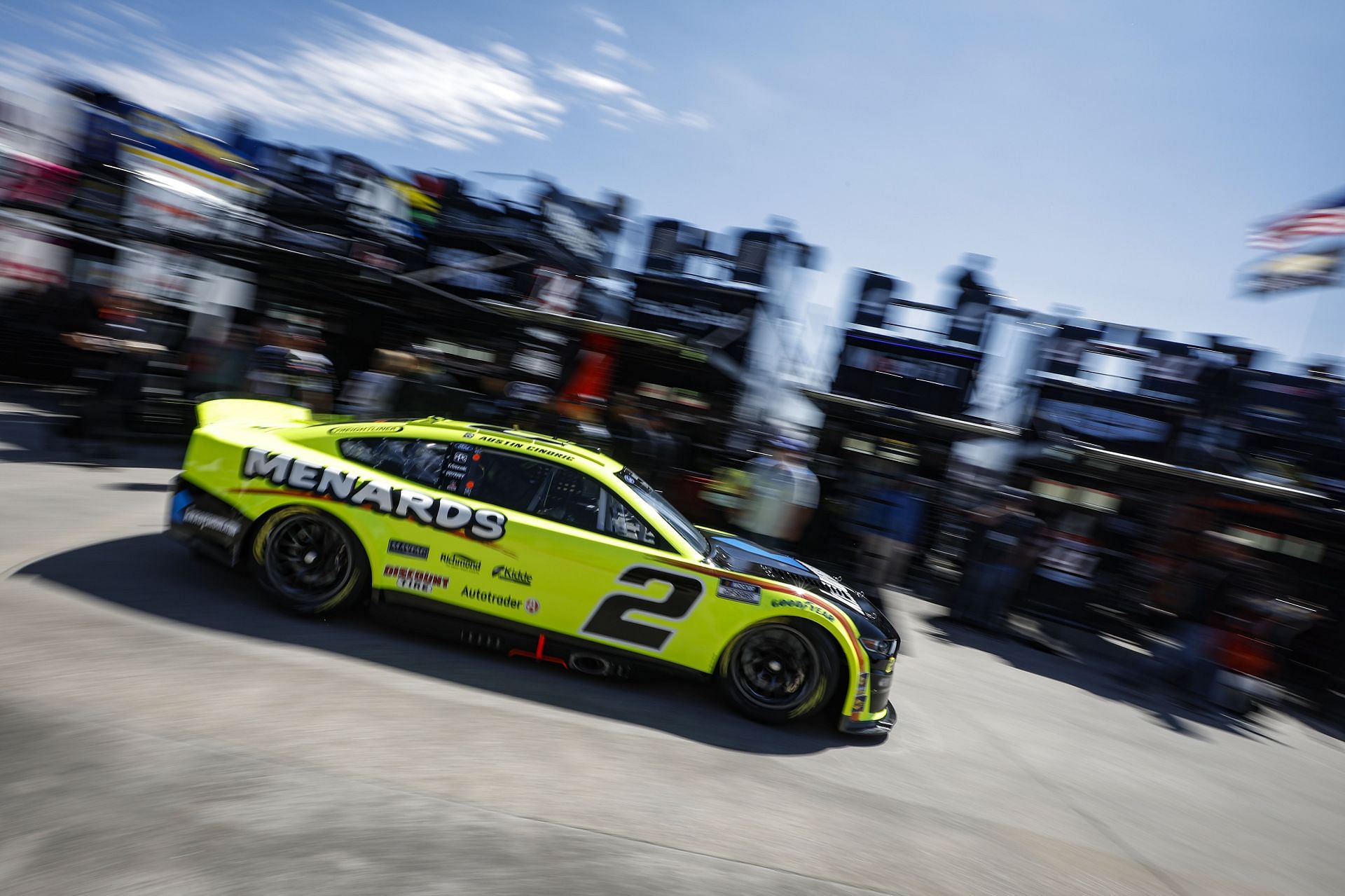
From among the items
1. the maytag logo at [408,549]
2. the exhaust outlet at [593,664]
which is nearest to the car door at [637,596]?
the exhaust outlet at [593,664]

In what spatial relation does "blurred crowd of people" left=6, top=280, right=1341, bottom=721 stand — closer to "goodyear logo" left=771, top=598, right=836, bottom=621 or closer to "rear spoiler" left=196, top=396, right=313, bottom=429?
"rear spoiler" left=196, top=396, right=313, bottom=429

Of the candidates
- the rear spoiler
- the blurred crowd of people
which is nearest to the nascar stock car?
the rear spoiler

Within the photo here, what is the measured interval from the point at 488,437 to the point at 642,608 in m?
1.47

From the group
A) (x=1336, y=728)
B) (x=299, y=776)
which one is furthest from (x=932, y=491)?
(x=299, y=776)

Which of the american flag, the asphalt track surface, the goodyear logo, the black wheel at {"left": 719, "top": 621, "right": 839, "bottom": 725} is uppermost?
the american flag

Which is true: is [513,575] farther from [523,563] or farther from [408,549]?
[408,549]

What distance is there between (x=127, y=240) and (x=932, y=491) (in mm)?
11666

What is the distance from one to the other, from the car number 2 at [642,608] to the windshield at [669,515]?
12.1 inches

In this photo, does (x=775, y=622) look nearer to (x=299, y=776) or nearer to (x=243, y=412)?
(x=299, y=776)

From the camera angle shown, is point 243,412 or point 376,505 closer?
point 376,505

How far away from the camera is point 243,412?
5.76 metres

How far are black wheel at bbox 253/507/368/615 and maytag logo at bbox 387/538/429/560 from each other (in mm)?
196

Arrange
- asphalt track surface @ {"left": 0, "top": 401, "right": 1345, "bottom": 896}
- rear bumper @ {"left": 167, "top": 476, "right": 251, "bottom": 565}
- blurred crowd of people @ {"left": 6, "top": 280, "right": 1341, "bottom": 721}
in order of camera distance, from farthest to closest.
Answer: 1. blurred crowd of people @ {"left": 6, "top": 280, "right": 1341, "bottom": 721}
2. rear bumper @ {"left": 167, "top": 476, "right": 251, "bottom": 565}
3. asphalt track surface @ {"left": 0, "top": 401, "right": 1345, "bottom": 896}

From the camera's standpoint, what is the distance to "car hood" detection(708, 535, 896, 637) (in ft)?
16.6
